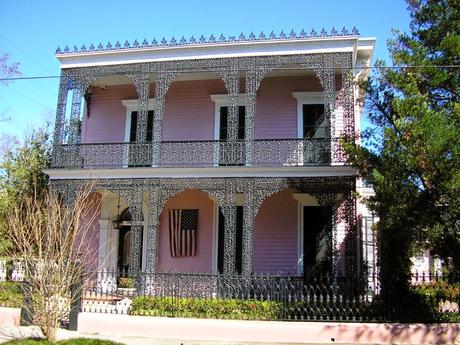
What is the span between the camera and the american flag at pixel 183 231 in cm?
1590

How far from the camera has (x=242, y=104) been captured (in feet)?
52.9

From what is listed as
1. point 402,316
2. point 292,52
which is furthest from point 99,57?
point 402,316

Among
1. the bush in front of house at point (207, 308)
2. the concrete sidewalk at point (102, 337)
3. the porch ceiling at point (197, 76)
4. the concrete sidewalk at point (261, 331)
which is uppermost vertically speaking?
the porch ceiling at point (197, 76)

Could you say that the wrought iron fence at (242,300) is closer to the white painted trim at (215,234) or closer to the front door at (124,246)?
the white painted trim at (215,234)

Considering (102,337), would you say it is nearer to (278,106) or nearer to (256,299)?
(256,299)

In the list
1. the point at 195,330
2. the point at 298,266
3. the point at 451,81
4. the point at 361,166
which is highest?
the point at 451,81

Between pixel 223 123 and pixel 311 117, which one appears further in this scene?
pixel 223 123

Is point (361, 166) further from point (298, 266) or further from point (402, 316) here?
point (298, 266)

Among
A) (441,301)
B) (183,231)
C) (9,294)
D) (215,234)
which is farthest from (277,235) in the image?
(9,294)

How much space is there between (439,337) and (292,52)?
8323 mm

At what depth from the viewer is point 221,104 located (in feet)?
53.5

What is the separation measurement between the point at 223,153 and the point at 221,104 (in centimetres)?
277

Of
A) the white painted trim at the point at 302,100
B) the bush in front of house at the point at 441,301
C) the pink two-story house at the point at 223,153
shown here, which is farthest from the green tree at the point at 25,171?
the bush in front of house at the point at 441,301

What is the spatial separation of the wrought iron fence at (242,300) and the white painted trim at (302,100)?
5.11 metres
